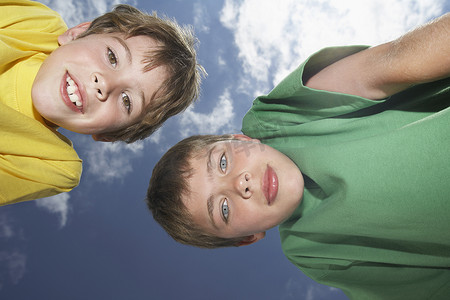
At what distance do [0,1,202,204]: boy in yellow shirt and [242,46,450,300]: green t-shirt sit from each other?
0.35 meters

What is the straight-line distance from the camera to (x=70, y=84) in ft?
3.20

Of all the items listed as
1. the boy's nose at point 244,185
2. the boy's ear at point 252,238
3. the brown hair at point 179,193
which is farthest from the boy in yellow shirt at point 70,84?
the boy's ear at point 252,238

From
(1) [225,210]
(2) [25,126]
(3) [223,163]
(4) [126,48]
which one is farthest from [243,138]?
(2) [25,126]

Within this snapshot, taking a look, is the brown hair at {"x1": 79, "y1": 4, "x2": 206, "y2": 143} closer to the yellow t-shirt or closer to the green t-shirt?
the yellow t-shirt

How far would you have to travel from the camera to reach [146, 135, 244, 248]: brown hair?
1040mm

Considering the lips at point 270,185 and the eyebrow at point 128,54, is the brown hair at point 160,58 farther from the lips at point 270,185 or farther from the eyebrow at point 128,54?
the lips at point 270,185

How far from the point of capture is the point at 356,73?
78 cm

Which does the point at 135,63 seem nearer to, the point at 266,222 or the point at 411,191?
the point at 266,222

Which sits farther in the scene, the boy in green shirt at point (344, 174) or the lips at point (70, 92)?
the lips at point (70, 92)

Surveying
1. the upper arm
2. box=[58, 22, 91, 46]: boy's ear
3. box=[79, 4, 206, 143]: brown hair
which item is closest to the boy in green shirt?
the upper arm

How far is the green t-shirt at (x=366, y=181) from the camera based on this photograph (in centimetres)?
72

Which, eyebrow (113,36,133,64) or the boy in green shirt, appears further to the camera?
eyebrow (113,36,133,64)

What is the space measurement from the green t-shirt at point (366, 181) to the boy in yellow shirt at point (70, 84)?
35 cm

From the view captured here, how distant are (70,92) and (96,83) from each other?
0.25 feet
